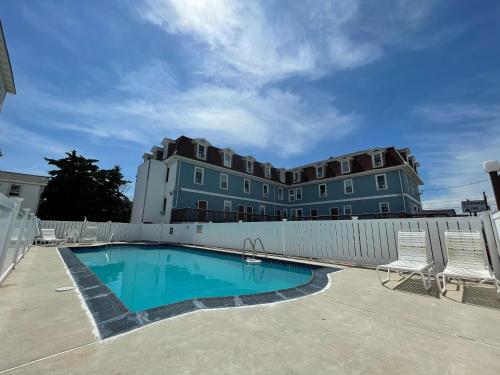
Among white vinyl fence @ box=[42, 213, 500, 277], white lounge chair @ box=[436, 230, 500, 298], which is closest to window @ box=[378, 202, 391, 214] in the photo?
white vinyl fence @ box=[42, 213, 500, 277]

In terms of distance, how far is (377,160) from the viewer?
2292 cm

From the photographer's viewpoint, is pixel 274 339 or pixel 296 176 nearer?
pixel 274 339

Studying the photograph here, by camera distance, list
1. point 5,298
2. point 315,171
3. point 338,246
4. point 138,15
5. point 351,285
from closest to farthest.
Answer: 1. point 5,298
2. point 351,285
3. point 138,15
4. point 338,246
5. point 315,171

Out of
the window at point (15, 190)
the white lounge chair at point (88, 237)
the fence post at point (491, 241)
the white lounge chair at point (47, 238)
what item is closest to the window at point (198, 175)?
the white lounge chair at point (88, 237)

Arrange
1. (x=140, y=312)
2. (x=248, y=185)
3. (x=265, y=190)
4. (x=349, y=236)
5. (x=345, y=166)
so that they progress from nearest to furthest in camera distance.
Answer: (x=140, y=312)
(x=349, y=236)
(x=345, y=166)
(x=248, y=185)
(x=265, y=190)

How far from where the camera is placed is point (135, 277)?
790cm

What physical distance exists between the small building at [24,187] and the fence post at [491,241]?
3913 centimetres

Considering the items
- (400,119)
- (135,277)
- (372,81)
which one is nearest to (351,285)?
(135,277)

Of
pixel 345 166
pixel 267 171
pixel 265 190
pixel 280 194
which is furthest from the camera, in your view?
pixel 280 194

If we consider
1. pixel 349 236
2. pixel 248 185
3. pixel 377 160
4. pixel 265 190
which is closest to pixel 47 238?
pixel 349 236

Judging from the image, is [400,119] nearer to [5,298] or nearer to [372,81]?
[372,81]

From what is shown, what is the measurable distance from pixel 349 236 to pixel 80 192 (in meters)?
30.5

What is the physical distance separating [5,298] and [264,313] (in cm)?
455

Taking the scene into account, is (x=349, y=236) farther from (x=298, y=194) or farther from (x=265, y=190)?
(x=298, y=194)
